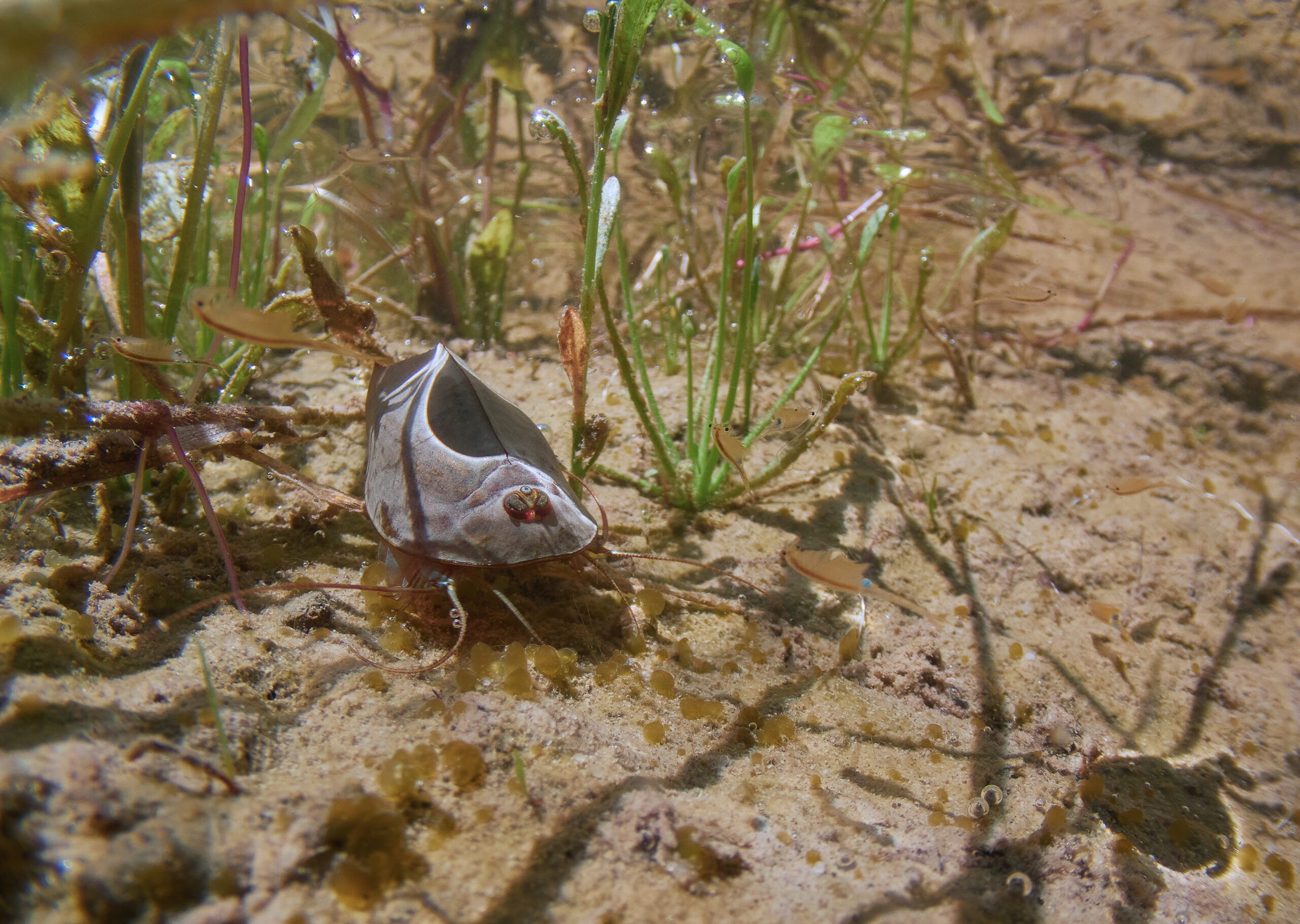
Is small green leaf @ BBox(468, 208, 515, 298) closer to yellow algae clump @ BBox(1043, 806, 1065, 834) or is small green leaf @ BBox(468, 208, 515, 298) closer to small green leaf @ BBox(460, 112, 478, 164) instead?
small green leaf @ BBox(460, 112, 478, 164)

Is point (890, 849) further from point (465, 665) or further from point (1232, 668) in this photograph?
point (1232, 668)

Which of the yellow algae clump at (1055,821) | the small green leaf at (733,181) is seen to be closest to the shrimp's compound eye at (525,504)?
the small green leaf at (733,181)

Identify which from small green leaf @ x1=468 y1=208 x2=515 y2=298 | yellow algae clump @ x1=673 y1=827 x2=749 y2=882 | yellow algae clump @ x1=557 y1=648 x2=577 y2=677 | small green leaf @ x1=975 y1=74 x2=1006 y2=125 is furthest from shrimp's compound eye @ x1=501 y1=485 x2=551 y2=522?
Answer: small green leaf @ x1=975 y1=74 x2=1006 y2=125

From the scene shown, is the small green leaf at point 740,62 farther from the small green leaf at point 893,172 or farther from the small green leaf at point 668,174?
the small green leaf at point 893,172

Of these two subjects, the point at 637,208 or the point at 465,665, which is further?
the point at 637,208

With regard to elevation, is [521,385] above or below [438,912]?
above

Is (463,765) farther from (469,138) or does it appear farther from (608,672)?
(469,138)

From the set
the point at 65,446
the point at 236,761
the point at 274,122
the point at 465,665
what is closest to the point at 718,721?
the point at 465,665
